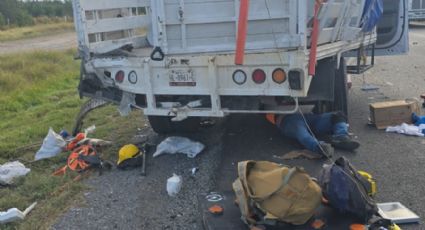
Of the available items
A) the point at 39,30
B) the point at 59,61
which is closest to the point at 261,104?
the point at 59,61

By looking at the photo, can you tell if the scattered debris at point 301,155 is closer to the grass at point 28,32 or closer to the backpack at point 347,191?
the backpack at point 347,191

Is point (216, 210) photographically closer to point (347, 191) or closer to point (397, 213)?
point (347, 191)

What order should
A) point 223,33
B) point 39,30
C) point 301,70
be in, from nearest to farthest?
point 301,70 < point 223,33 < point 39,30

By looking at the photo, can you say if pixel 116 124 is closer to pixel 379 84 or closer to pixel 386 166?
pixel 386 166

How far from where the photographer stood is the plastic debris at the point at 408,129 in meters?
6.86

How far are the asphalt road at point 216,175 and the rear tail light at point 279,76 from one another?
1.00m

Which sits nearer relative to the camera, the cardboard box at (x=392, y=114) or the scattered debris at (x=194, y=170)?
the scattered debris at (x=194, y=170)

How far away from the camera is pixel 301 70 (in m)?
5.09

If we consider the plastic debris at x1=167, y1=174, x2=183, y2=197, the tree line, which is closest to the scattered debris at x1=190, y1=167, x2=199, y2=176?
the plastic debris at x1=167, y1=174, x2=183, y2=197

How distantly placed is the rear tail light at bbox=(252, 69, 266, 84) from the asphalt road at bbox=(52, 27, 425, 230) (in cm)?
99

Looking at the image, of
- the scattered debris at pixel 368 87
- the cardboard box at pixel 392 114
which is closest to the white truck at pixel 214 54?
the cardboard box at pixel 392 114

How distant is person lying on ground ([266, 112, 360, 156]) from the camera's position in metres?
6.12

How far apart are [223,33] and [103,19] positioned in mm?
1655

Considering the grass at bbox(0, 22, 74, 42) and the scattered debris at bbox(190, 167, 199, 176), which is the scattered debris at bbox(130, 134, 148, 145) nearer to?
the scattered debris at bbox(190, 167, 199, 176)
